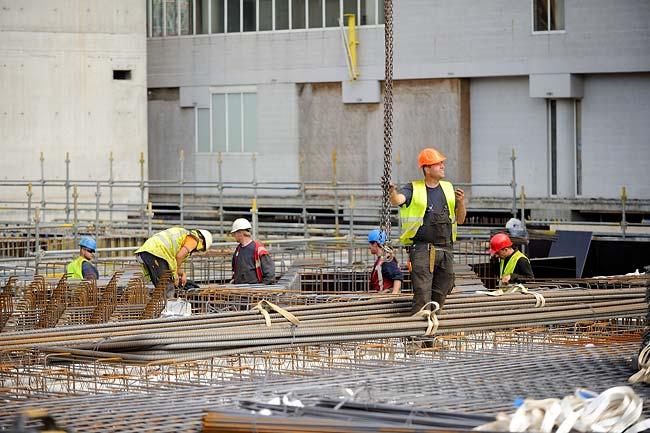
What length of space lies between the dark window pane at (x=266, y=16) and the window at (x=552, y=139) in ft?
30.6

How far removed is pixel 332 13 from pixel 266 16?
90.8 inches

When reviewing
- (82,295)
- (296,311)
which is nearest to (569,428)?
(296,311)

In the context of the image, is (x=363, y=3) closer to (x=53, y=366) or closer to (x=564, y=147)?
(x=564, y=147)

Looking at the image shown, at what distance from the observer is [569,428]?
21.5ft

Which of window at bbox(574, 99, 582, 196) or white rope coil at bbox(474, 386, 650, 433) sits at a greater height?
window at bbox(574, 99, 582, 196)

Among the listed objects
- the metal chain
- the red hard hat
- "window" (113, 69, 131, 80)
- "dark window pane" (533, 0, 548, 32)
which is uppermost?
"dark window pane" (533, 0, 548, 32)

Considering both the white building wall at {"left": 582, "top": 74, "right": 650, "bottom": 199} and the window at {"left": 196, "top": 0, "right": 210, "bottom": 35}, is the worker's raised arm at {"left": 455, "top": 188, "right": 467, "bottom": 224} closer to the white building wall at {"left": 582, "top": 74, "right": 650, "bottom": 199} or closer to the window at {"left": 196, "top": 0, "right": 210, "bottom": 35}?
the white building wall at {"left": 582, "top": 74, "right": 650, "bottom": 199}

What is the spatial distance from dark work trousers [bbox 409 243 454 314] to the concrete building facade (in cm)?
2268

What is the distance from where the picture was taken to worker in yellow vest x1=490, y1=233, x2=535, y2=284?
16083 mm

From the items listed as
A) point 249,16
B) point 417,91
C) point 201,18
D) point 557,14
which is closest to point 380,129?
point 417,91

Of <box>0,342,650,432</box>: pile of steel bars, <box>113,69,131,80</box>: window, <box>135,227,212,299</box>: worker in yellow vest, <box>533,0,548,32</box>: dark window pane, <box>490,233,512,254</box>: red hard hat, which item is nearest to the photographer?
<box>0,342,650,432</box>: pile of steel bars

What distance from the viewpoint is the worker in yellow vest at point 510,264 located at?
633 inches

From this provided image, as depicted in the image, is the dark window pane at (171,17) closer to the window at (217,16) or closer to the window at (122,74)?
the window at (217,16)

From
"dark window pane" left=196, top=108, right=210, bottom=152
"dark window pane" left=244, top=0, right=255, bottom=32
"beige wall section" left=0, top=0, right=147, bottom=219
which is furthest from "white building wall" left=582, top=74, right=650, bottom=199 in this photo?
"beige wall section" left=0, top=0, right=147, bottom=219
